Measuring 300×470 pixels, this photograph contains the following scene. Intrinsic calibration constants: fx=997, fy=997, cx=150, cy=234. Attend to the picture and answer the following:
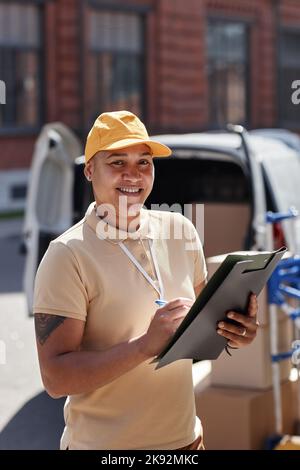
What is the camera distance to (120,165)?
3031 millimetres

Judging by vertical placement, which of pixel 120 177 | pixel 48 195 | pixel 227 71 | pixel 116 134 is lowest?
pixel 48 195

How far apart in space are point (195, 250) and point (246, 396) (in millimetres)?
2449

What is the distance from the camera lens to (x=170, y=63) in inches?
1022

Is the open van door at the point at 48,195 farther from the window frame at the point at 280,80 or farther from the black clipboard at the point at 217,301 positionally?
the window frame at the point at 280,80

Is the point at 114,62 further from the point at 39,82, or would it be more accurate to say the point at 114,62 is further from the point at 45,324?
the point at 45,324

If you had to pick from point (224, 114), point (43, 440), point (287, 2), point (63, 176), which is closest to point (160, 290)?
point (43, 440)

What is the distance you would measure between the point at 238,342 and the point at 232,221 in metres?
5.39

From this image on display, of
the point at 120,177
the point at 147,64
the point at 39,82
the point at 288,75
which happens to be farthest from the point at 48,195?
the point at 288,75

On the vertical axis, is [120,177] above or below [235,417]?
above

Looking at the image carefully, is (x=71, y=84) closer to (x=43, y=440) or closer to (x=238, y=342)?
(x=43, y=440)

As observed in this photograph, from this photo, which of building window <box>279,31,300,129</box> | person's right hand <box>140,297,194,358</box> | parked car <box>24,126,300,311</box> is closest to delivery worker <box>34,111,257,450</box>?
person's right hand <box>140,297,194,358</box>

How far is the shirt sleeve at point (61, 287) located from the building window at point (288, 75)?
27.7 metres
